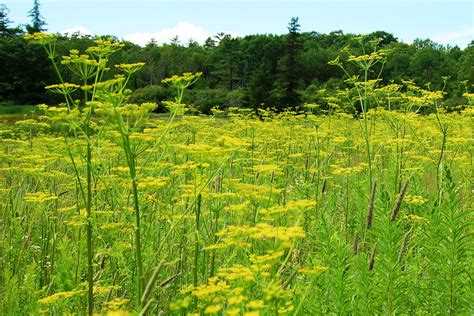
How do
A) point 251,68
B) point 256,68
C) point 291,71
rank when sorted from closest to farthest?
point 291,71, point 256,68, point 251,68

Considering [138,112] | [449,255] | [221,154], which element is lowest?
[449,255]

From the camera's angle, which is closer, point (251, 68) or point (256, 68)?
point (256, 68)

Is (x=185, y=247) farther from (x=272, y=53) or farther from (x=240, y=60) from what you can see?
(x=272, y=53)

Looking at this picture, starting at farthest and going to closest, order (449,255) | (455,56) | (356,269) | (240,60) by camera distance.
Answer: (240,60)
(455,56)
(356,269)
(449,255)

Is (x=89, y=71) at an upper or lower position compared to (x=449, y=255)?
upper

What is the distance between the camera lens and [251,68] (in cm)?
8494

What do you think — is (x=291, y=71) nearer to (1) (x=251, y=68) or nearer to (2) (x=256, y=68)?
(2) (x=256, y=68)

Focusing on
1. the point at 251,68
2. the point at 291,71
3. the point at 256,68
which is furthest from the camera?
the point at 251,68

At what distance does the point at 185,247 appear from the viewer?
11.5ft

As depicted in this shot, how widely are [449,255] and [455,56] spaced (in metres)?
76.4

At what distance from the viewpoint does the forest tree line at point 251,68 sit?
4472cm

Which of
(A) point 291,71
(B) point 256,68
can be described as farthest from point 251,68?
(A) point 291,71

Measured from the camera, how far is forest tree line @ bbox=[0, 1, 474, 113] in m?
44.7

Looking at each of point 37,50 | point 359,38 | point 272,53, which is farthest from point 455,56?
point 359,38
